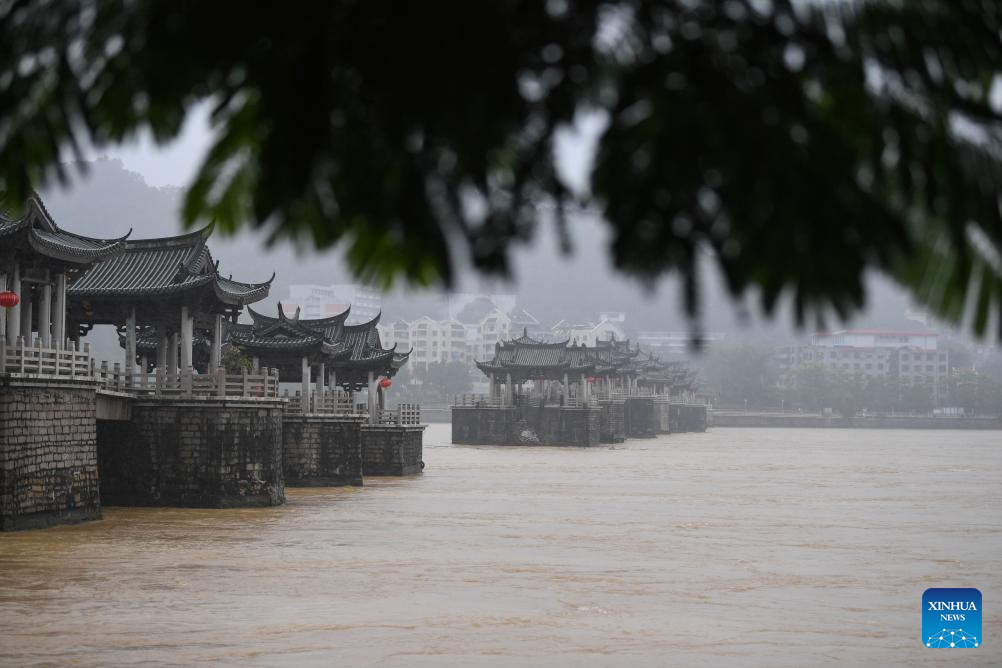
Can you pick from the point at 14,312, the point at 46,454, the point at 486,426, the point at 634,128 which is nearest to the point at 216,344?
the point at 14,312

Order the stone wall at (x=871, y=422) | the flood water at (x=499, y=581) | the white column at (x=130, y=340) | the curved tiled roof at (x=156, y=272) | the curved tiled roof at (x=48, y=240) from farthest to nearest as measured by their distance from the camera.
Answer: the stone wall at (x=871, y=422), the white column at (x=130, y=340), the curved tiled roof at (x=156, y=272), the curved tiled roof at (x=48, y=240), the flood water at (x=499, y=581)

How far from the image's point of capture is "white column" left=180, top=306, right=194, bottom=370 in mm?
25922

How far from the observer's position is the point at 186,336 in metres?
26.6

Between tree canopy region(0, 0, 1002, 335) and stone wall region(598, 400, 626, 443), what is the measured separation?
236ft

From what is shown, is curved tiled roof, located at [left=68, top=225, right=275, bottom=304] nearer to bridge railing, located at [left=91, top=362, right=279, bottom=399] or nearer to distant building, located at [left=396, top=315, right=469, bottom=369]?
bridge railing, located at [left=91, top=362, right=279, bottom=399]

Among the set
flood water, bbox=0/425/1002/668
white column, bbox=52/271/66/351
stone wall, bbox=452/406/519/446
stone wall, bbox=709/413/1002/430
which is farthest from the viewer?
stone wall, bbox=709/413/1002/430

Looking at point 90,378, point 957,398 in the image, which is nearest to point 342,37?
point 90,378

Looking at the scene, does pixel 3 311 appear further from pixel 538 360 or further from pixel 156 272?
pixel 538 360

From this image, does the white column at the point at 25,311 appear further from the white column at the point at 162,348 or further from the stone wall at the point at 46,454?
the white column at the point at 162,348

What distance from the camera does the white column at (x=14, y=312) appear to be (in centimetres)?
2148

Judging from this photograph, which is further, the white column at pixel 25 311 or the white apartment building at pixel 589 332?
the white apartment building at pixel 589 332

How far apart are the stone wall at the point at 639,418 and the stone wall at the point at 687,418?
42.7ft

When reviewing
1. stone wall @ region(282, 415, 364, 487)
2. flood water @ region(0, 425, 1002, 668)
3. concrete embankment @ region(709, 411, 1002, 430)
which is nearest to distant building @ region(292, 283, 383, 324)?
concrete embankment @ region(709, 411, 1002, 430)

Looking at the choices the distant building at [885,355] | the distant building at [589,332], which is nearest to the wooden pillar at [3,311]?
the distant building at [885,355]
